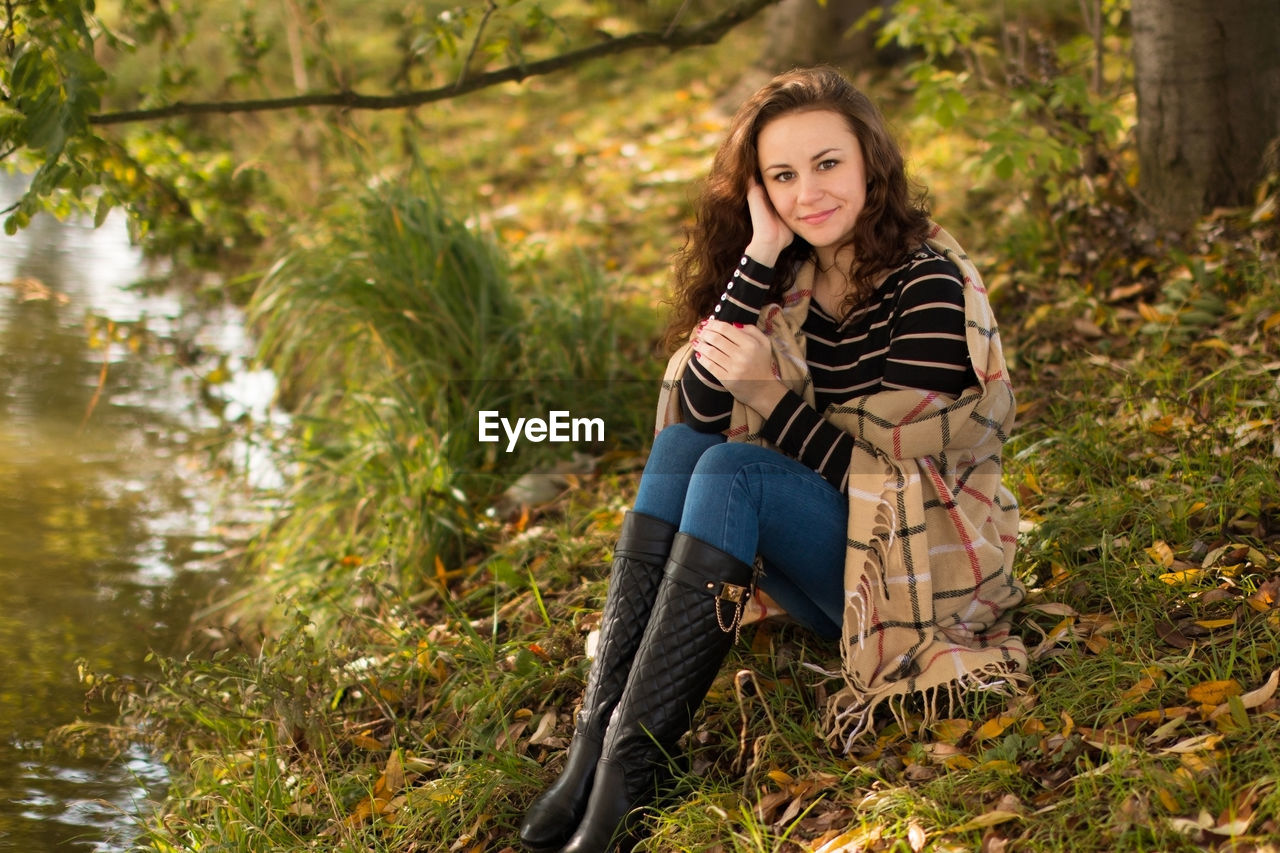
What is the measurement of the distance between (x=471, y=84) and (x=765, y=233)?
1861mm

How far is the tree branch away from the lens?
4.03m

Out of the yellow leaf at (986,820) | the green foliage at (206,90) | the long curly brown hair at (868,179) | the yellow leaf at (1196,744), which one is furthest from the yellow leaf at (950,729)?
the green foliage at (206,90)

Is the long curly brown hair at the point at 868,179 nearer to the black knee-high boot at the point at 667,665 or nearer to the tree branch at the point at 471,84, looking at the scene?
the black knee-high boot at the point at 667,665

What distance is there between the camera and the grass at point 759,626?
2352 mm

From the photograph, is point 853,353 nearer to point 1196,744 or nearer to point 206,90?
point 1196,744

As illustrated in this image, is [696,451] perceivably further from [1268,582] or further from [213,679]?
[213,679]

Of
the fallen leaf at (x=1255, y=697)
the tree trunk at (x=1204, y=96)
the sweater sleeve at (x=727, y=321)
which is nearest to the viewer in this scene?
the fallen leaf at (x=1255, y=697)

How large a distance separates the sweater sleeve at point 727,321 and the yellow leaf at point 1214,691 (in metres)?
1.15

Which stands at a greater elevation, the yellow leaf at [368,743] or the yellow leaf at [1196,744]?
the yellow leaf at [1196,744]

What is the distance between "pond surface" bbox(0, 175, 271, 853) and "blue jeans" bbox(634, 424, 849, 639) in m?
1.57

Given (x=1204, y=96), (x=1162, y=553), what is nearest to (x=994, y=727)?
(x=1162, y=553)

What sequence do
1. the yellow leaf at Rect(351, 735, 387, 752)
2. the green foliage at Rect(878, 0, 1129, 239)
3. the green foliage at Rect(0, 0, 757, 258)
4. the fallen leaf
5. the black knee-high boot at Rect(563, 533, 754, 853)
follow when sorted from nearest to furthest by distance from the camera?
the fallen leaf < the black knee-high boot at Rect(563, 533, 754, 853) < the yellow leaf at Rect(351, 735, 387, 752) < the green foliage at Rect(0, 0, 757, 258) < the green foliage at Rect(878, 0, 1129, 239)

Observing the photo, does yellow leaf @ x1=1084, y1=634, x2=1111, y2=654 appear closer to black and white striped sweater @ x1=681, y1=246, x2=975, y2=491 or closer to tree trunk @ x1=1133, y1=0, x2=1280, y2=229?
black and white striped sweater @ x1=681, y1=246, x2=975, y2=491

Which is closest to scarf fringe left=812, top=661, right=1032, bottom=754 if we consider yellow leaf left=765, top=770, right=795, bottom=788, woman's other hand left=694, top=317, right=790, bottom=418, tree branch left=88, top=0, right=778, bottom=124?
yellow leaf left=765, top=770, right=795, bottom=788
